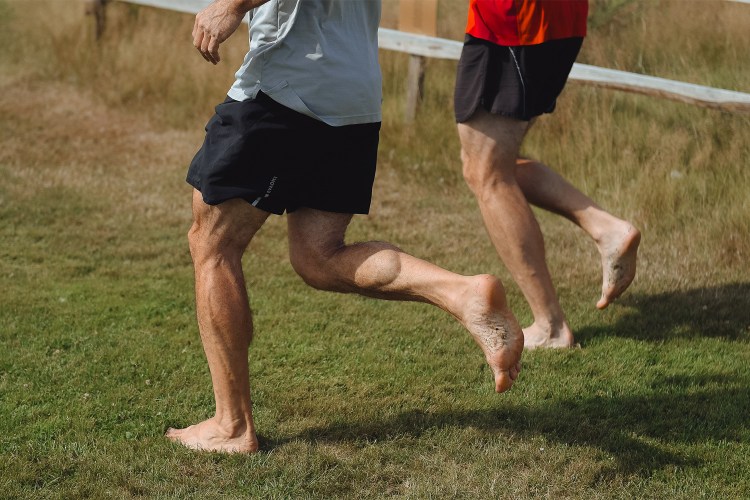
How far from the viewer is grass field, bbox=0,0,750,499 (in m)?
3.53

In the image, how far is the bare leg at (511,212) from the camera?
14.6 ft

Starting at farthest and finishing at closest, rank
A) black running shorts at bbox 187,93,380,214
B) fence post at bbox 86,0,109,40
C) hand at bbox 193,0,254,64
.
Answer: fence post at bbox 86,0,109,40 → black running shorts at bbox 187,93,380,214 → hand at bbox 193,0,254,64

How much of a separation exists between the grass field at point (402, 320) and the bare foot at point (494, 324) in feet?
1.47

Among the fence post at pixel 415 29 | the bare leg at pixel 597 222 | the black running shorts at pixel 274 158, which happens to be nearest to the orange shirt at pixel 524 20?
the bare leg at pixel 597 222

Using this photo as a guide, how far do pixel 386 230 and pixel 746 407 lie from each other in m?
2.68

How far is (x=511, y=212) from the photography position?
4512 mm

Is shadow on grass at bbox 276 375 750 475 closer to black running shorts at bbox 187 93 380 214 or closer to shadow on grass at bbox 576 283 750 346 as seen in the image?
shadow on grass at bbox 576 283 750 346

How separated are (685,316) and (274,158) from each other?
94.8 inches

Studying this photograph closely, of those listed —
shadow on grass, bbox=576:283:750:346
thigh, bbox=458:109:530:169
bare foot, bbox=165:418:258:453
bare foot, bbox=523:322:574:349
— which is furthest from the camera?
shadow on grass, bbox=576:283:750:346

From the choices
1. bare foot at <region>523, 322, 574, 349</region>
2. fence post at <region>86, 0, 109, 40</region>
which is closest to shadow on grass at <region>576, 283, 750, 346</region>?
bare foot at <region>523, 322, 574, 349</region>

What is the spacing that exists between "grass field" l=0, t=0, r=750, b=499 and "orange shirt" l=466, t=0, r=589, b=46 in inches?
50.1

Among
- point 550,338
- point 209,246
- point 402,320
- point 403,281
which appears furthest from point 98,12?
point 403,281

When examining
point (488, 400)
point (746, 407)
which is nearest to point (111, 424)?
point (488, 400)

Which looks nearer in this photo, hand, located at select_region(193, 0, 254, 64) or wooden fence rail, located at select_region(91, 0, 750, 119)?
hand, located at select_region(193, 0, 254, 64)
